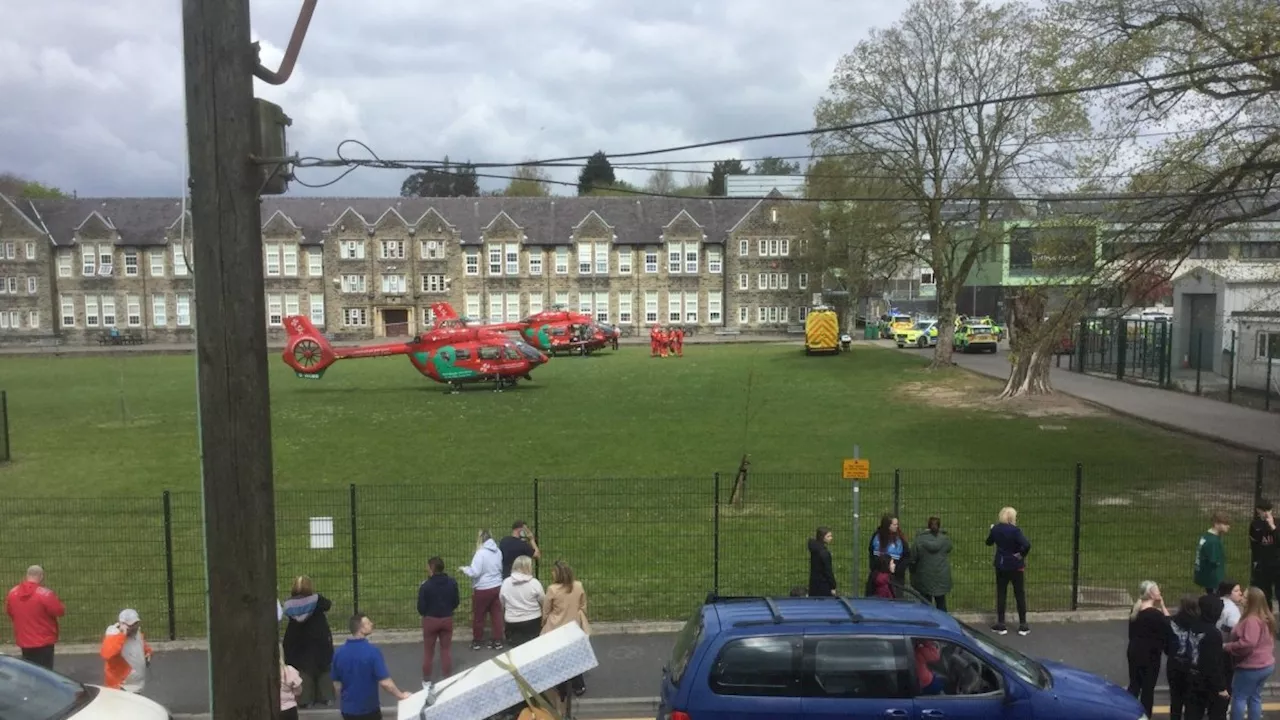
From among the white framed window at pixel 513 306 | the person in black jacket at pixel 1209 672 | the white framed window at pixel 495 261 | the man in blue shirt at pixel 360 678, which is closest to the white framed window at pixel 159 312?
the white framed window at pixel 495 261

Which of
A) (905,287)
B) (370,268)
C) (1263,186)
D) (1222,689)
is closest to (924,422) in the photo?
(1263,186)

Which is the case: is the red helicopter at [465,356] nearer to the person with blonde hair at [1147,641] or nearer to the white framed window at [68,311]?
the person with blonde hair at [1147,641]

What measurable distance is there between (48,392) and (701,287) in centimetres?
5561

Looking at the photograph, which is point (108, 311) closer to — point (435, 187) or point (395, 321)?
point (395, 321)

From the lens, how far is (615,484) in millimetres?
19312

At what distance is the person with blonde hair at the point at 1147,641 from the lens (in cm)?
866

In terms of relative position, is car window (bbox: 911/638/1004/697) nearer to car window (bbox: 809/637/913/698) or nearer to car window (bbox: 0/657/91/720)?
car window (bbox: 809/637/913/698)

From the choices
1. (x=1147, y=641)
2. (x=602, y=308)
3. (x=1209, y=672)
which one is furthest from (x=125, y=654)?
(x=602, y=308)

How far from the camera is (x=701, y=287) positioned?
8556 centimetres

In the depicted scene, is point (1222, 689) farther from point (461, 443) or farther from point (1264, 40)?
point (461, 443)

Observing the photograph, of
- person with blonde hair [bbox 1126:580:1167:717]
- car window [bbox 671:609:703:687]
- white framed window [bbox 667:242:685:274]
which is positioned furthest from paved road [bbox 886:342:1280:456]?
white framed window [bbox 667:242:685:274]

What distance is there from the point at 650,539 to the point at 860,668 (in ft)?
26.8

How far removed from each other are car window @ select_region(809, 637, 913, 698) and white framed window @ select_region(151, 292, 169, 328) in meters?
88.0

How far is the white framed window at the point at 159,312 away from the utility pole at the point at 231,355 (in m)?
87.5
